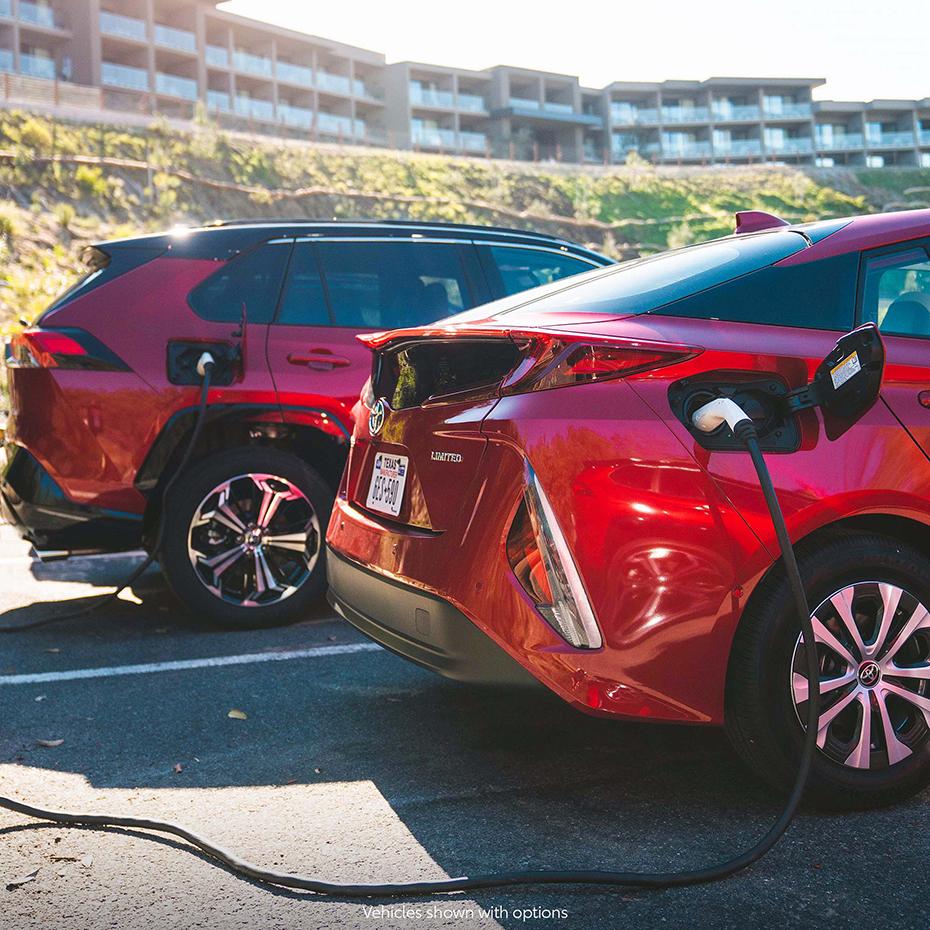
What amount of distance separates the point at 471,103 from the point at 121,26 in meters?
29.5

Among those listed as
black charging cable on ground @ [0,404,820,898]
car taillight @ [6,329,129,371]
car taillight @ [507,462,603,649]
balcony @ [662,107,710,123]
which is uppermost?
balcony @ [662,107,710,123]

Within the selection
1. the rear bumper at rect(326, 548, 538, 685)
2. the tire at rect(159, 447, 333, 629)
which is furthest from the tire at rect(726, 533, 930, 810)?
the tire at rect(159, 447, 333, 629)

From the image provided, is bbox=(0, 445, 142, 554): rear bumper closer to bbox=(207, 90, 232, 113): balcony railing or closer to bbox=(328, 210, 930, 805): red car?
bbox=(328, 210, 930, 805): red car

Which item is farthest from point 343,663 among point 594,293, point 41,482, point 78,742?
point 594,293

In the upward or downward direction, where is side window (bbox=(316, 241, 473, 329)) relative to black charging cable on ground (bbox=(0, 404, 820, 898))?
upward

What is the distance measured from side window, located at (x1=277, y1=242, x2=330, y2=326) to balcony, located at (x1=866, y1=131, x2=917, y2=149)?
10218 centimetres

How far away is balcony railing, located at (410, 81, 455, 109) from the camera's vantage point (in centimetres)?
7550

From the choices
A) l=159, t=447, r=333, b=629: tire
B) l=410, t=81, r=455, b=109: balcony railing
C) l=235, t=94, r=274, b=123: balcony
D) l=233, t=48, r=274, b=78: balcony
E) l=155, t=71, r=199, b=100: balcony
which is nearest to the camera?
l=159, t=447, r=333, b=629: tire

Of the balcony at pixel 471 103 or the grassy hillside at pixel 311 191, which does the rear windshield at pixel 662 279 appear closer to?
the grassy hillside at pixel 311 191

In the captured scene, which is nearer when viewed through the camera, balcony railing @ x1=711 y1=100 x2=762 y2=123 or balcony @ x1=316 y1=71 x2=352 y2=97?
balcony @ x1=316 y1=71 x2=352 y2=97

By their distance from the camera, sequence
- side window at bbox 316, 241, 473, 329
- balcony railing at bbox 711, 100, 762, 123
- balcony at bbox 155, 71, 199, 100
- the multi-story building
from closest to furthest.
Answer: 1. side window at bbox 316, 241, 473, 329
2. the multi-story building
3. balcony at bbox 155, 71, 199, 100
4. balcony railing at bbox 711, 100, 762, 123

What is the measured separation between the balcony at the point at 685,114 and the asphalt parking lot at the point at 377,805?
308 ft

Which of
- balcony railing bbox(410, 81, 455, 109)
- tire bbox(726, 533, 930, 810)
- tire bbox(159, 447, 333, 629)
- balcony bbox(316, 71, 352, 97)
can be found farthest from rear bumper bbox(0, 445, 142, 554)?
balcony railing bbox(410, 81, 455, 109)

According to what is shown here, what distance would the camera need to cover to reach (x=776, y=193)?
65750 millimetres
